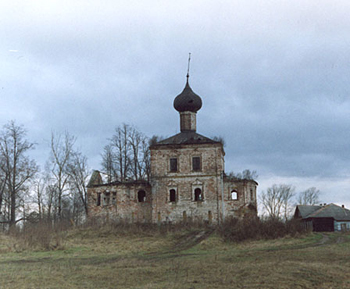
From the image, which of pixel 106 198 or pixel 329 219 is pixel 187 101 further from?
pixel 329 219

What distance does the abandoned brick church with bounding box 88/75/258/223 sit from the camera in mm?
31797

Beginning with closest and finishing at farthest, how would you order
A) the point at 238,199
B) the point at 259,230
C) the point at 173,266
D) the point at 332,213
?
the point at 173,266
the point at 259,230
the point at 238,199
the point at 332,213

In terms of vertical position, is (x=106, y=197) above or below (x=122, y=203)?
above

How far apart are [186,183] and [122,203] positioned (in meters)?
5.02

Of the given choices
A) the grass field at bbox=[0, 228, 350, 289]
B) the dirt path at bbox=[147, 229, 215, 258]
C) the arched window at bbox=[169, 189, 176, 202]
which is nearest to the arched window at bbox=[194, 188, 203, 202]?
the arched window at bbox=[169, 189, 176, 202]

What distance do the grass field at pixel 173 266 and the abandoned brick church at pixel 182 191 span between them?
759 cm

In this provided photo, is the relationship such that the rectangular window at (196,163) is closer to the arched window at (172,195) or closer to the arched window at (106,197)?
the arched window at (172,195)

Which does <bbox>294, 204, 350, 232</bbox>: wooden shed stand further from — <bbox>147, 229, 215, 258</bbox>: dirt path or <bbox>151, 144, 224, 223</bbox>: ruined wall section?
<bbox>147, 229, 215, 258</bbox>: dirt path

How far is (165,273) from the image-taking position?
1325 cm

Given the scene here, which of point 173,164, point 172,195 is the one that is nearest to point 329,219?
point 172,195

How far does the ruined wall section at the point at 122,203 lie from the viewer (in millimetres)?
32969

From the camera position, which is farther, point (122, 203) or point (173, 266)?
point (122, 203)

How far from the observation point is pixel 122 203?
33.2 meters

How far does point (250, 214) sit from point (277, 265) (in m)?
18.2
